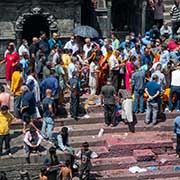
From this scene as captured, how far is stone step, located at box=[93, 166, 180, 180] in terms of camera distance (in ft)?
60.8

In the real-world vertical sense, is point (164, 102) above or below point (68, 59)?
below

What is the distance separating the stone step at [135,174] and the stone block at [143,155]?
1.80 ft

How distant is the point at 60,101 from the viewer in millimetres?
21094

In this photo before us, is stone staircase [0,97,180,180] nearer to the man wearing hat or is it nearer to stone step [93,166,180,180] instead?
stone step [93,166,180,180]

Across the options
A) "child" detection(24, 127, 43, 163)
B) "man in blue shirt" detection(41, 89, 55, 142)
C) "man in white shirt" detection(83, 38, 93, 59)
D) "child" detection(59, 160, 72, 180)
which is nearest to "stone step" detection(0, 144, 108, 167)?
"child" detection(24, 127, 43, 163)

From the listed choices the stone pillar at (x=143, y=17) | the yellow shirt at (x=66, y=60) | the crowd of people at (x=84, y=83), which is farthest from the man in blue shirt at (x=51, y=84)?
the stone pillar at (x=143, y=17)

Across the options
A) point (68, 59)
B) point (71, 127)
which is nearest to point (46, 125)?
point (71, 127)

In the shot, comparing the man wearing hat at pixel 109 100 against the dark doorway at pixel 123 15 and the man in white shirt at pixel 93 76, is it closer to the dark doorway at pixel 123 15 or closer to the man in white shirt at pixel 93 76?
the man in white shirt at pixel 93 76

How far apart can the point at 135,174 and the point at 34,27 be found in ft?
35.8

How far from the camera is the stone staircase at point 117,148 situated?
18.3 meters

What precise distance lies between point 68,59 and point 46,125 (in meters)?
3.63

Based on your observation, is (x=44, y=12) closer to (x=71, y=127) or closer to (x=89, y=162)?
(x=71, y=127)

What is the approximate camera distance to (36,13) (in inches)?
1021

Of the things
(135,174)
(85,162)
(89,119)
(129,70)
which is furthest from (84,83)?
(85,162)
